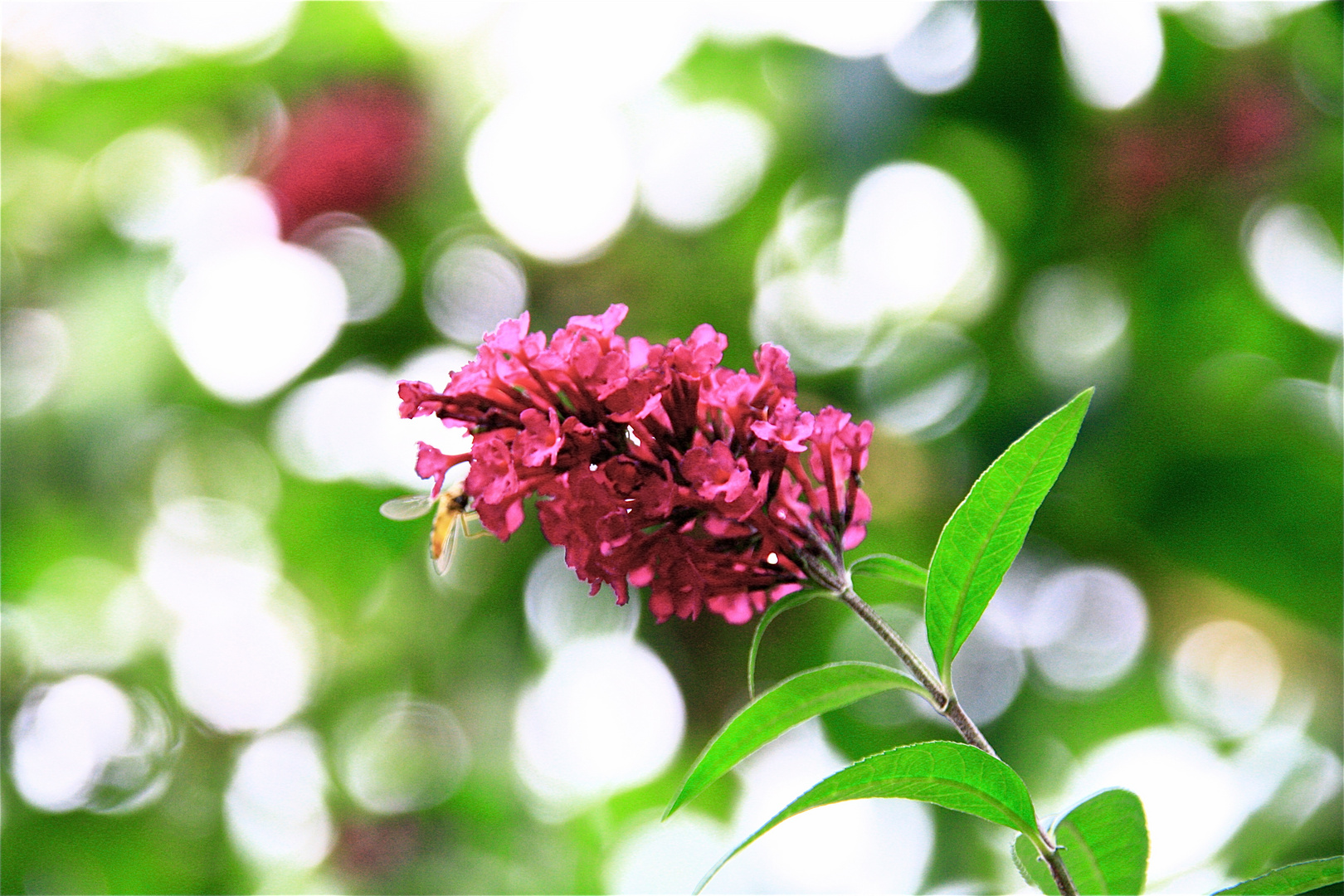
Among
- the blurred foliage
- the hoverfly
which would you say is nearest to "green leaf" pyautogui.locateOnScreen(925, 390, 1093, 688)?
the hoverfly

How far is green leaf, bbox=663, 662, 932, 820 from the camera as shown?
0.89 m

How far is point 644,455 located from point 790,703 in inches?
10.6

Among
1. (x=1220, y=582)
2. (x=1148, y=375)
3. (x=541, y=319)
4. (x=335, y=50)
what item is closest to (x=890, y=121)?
(x=1148, y=375)

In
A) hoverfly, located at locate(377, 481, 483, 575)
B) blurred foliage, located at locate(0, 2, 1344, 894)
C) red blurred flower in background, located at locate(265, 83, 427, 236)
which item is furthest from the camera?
red blurred flower in background, located at locate(265, 83, 427, 236)

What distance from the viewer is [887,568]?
3.31 ft

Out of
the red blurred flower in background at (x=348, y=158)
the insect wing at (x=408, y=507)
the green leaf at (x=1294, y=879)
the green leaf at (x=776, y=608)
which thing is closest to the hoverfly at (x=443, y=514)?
the insect wing at (x=408, y=507)

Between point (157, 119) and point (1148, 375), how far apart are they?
10.7 feet

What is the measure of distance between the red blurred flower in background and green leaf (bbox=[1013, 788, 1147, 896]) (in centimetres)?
282

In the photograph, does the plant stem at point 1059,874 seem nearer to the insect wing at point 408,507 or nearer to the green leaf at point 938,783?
the green leaf at point 938,783

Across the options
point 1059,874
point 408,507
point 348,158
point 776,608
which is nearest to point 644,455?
point 776,608

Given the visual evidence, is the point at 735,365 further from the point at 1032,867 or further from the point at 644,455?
the point at 1032,867

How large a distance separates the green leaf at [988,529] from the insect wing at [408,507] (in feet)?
1.75

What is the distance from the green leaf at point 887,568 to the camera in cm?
100

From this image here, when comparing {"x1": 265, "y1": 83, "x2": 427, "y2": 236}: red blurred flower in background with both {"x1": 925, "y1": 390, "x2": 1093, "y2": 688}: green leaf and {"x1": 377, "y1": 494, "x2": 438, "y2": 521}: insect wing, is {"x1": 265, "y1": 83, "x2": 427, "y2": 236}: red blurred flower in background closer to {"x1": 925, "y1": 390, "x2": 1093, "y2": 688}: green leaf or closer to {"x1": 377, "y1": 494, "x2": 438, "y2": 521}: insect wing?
{"x1": 377, "y1": 494, "x2": 438, "y2": 521}: insect wing
